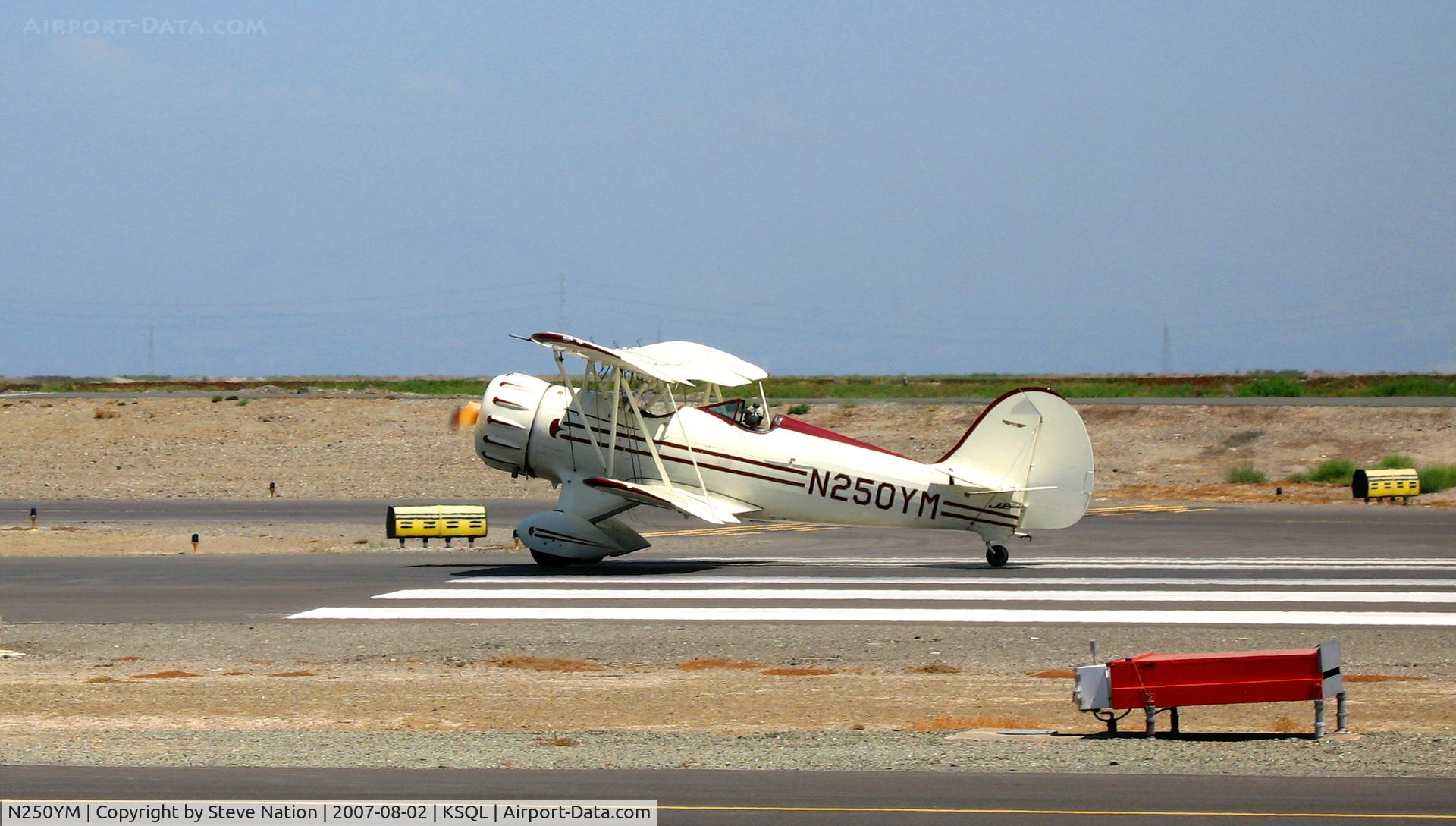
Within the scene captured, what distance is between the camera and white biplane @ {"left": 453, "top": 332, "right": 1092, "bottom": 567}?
913 inches

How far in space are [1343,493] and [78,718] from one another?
37216 millimetres

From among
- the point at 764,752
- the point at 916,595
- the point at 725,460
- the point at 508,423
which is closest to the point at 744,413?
the point at 725,460

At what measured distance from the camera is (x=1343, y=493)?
41.5 meters

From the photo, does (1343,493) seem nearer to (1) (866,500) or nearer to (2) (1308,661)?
(1) (866,500)

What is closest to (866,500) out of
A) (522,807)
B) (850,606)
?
(850,606)

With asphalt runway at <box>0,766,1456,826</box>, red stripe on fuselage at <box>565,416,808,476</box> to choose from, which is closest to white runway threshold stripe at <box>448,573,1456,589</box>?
red stripe on fuselage at <box>565,416,808,476</box>

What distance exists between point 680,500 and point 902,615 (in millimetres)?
5528

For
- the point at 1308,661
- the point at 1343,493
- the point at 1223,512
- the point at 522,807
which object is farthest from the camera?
the point at 1343,493

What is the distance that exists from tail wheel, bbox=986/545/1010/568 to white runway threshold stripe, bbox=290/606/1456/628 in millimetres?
4515

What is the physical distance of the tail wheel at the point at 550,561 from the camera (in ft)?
79.6

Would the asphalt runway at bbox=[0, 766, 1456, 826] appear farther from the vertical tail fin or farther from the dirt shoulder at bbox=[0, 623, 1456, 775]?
the vertical tail fin

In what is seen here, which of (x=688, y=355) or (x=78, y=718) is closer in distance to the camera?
(x=78, y=718)

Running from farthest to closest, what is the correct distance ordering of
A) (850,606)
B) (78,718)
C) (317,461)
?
(317,461)
(850,606)
(78,718)

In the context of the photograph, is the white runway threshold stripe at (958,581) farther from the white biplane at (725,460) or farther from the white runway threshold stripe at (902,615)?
the white runway threshold stripe at (902,615)
